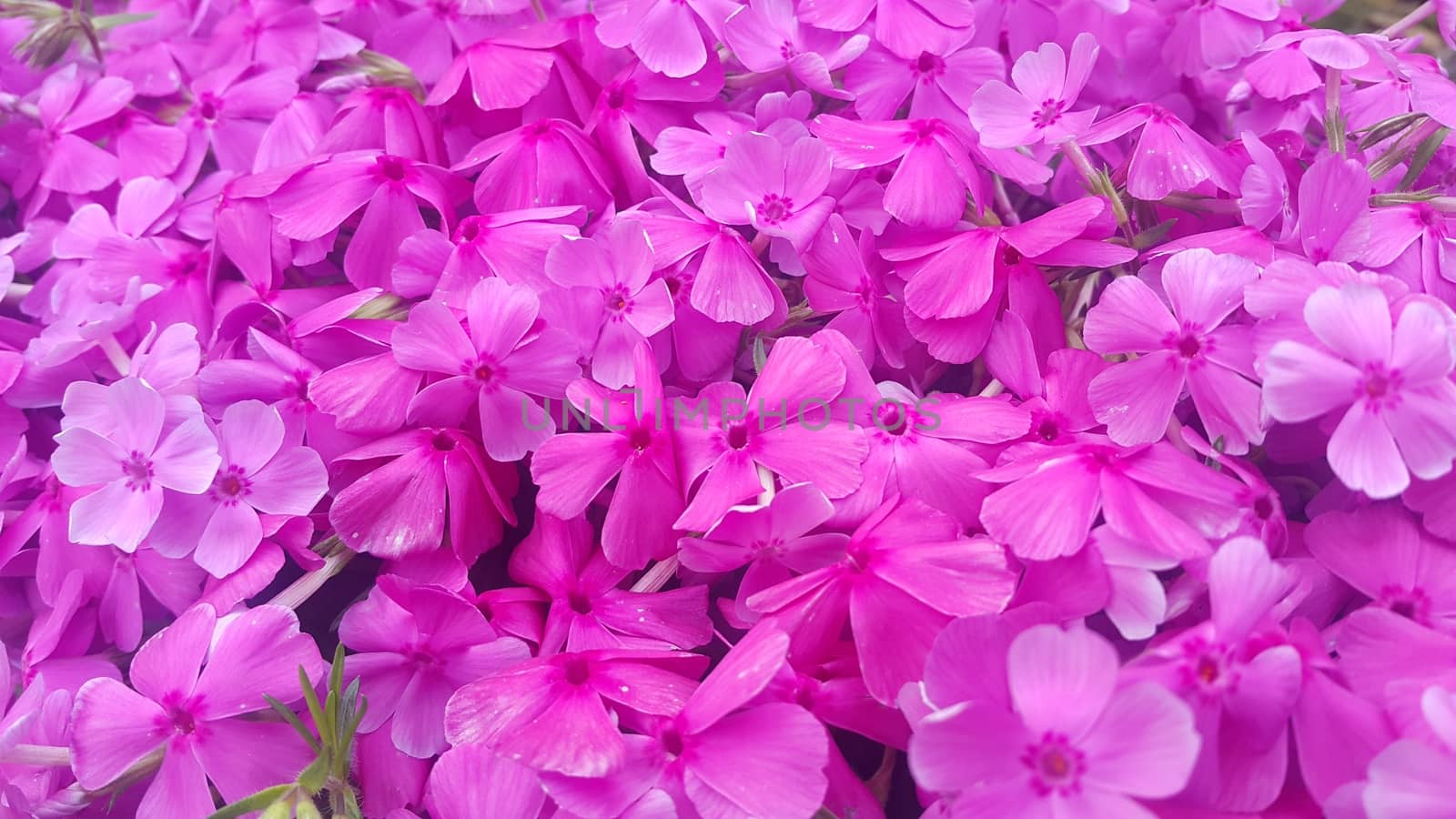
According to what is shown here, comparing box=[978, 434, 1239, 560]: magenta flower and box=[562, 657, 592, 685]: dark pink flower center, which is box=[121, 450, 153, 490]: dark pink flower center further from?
box=[978, 434, 1239, 560]: magenta flower

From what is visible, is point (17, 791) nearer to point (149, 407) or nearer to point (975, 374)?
point (149, 407)

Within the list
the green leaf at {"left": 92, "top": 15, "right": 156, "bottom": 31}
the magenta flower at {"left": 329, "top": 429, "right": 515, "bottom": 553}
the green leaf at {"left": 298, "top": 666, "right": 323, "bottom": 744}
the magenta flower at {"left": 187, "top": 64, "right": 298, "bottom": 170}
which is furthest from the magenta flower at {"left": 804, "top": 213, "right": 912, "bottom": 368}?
the green leaf at {"left": 92, "top": 15, "right": 156, "bottom": 31}

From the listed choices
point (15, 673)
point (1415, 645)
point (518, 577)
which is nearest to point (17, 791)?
point (15, 673)

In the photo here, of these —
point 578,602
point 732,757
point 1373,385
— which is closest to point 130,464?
point 578,602

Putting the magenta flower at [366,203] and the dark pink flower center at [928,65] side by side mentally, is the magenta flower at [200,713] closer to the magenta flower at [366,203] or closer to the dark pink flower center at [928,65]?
the magenta flower at [366,203]

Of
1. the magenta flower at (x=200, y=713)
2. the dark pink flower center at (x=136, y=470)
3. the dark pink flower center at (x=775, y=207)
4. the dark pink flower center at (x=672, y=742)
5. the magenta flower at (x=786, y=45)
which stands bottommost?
the magenta flower at (x=200, y=713)

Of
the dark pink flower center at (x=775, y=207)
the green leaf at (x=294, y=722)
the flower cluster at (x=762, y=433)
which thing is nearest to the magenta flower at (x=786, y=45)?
the flower cluster at (x=762, y=433)

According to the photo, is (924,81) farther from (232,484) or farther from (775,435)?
(232,484)
